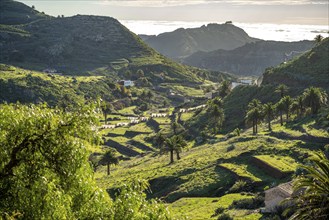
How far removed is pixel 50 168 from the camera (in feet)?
56.1

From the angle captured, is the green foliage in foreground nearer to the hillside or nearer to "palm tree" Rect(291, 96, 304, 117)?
"palm tree" Rect(291, 96, 304, 117)

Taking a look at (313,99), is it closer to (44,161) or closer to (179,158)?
(179,158)

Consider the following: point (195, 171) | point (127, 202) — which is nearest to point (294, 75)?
point (195, 171)

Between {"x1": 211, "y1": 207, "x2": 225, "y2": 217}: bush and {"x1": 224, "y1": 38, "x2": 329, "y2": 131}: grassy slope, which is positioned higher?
{"x1": 224, "y1": 38, "x2": 329, "y2": 131}: grassy slope

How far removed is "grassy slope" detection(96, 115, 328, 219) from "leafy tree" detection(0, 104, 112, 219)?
51835 millimetres

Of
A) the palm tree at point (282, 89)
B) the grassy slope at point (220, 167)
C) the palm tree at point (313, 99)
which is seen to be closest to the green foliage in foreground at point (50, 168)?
the grassy slope at point (220, 167)

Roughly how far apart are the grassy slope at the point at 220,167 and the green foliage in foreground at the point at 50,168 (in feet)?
168

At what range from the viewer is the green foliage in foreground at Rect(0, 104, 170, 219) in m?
16.0

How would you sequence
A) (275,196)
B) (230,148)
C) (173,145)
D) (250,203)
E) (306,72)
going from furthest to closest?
(306,72), (173,145), (230,148), (250,203), (275,196)

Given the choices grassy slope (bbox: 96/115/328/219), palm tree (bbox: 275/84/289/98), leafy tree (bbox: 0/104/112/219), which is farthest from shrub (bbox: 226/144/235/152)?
leafy tree (bbox: 0/104/112/219)

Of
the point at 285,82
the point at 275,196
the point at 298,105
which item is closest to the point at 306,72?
the point at 285,82

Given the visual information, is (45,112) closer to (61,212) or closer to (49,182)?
(49,182)

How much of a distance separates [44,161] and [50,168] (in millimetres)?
394

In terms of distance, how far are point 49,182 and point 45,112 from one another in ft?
9.47
